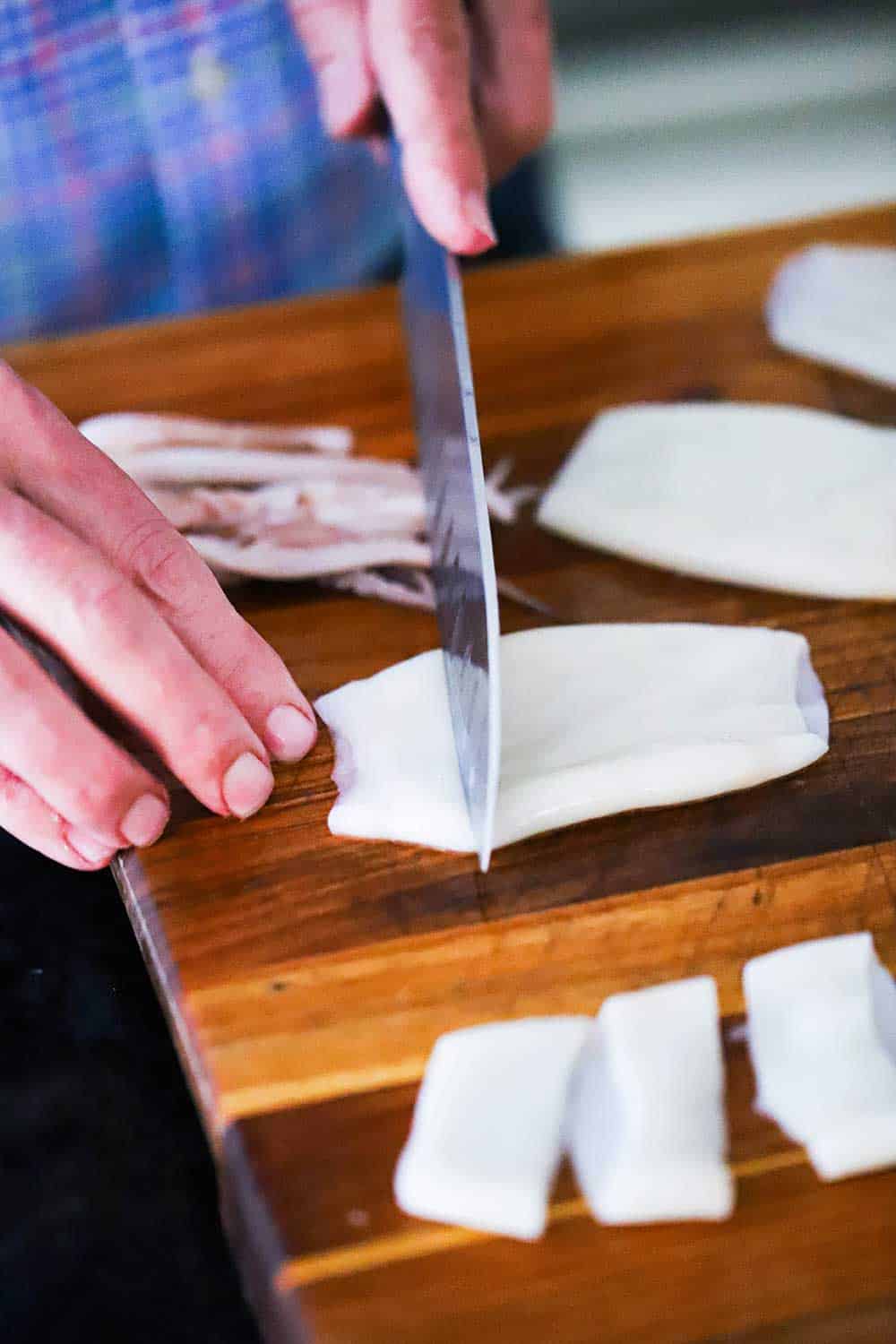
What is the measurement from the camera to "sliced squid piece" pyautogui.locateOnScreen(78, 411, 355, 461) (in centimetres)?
148

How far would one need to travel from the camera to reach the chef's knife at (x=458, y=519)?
1065mm

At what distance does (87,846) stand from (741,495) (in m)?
0.77

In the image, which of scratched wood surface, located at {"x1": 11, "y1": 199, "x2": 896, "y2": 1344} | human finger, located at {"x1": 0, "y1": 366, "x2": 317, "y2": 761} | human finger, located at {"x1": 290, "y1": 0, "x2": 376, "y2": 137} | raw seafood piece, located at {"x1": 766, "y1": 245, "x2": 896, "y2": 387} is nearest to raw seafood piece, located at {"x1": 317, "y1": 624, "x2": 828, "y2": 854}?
scratched wood surface, located at {"x1": 11, "y1": 199, "x2": 896, "y2": 1344}

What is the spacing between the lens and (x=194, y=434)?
5.03 feet

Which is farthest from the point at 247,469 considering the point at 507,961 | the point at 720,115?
the point at 720,115

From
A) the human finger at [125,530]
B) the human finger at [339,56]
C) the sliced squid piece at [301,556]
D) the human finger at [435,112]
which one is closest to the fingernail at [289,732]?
the human finger at [125,530]

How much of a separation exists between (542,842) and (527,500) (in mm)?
498

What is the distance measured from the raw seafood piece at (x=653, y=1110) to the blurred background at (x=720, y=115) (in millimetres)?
2617

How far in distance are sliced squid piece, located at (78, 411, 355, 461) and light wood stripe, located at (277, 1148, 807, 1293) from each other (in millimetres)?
886

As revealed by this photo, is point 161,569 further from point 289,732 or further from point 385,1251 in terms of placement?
point 385,1251

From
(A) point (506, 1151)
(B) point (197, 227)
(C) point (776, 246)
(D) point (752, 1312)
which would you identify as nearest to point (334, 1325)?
(A) point (506, 1151)

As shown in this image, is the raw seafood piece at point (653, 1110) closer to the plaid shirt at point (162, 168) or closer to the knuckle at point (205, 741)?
the knuckle at point (205, 741)

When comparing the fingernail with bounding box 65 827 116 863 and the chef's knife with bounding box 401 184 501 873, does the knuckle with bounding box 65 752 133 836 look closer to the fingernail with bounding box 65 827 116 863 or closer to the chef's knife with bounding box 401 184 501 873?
the fingernail with bounding box 65 827 116 863

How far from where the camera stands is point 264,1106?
97cm
